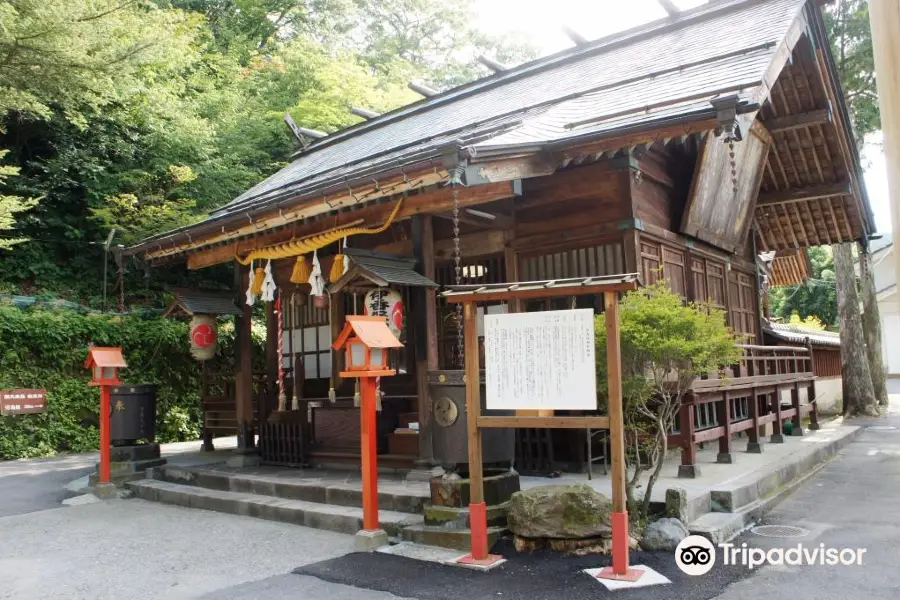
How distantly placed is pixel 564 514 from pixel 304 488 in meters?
3.66

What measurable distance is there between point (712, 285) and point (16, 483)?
11.8 meters

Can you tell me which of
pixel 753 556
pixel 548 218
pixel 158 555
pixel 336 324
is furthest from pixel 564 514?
pixel 336 324

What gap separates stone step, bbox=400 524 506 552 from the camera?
5773 millimetres

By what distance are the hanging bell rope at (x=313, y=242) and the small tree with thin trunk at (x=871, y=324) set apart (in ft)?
49.1

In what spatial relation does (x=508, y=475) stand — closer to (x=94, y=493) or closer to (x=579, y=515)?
(x=579, y=515)

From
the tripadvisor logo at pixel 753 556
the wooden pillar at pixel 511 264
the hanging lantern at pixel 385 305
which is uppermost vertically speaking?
the wooden pillar at pixel 511 264

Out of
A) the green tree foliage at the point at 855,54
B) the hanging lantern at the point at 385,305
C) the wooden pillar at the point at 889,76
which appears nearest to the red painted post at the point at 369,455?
the hanging lantern at the point at 385,305

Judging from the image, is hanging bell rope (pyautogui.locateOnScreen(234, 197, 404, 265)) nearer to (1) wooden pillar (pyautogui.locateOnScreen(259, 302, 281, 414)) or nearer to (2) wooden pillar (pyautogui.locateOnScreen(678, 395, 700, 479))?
(1) wooden pillar (pyautogui.locateOnScreen(259, 302, 281, 414))

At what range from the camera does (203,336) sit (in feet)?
34.0

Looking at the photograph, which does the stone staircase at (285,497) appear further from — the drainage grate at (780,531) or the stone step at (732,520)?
the drainage grate at (780,531)

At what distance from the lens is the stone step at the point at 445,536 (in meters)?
5.77

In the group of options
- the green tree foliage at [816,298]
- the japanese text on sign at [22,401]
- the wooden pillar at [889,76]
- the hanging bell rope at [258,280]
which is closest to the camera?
the wooden pillar at [889,76]

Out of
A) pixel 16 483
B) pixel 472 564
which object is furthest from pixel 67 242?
pixel 472 564

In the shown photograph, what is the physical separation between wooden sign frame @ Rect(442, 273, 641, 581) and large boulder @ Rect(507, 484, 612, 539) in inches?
16.3
